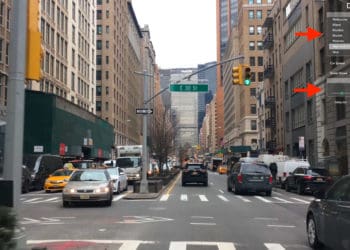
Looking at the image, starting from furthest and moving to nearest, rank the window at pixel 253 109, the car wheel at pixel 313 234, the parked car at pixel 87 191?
the window at pixel 253 109 < the parked car at pixel 87 191 < the car wheel at pixel 313 234

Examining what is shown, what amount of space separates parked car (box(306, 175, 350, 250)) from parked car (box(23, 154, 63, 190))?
81.1 ft

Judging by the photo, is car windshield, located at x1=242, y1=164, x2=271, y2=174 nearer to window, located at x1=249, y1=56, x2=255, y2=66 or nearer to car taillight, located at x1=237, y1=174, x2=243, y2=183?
car taillight, located at x1=237, y1=174, x2=243, y2=183

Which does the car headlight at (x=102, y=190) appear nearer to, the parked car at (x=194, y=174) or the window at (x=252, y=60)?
the parked car at (x=194, y=174)

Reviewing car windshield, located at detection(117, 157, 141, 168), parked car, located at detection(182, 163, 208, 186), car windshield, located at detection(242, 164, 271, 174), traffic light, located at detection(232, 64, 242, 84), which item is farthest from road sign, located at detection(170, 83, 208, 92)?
car windshield, located at detection(117, 157, 141, 168)

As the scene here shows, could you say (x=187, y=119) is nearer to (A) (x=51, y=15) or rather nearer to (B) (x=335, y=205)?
(A) (x=51, y=15)

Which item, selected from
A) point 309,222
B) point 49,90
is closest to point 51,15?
point 49,90

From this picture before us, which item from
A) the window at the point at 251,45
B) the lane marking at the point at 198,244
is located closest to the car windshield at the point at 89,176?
the lane marking at the point at 198,244

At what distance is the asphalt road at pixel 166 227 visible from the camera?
10.6 m

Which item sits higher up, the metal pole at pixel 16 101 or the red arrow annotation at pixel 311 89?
the red arrow annotation at pixel 311 89

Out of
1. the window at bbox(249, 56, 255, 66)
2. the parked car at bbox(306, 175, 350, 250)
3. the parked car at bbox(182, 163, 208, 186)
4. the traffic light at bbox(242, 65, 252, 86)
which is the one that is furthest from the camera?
the window at bbox(249, 56, 255, 66)

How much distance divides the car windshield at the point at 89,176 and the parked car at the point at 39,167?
40.0 ft

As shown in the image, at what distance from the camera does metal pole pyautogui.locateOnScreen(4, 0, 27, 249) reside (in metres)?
7.30

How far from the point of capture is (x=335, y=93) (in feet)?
112

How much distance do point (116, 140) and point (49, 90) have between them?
50936 millimetres
